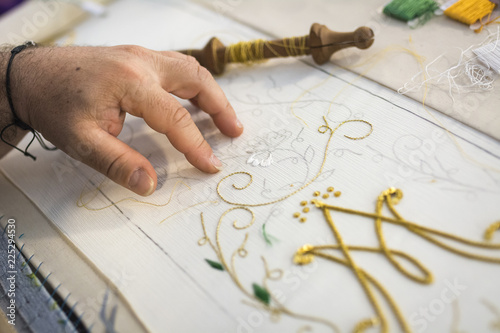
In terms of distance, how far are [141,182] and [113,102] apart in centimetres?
21

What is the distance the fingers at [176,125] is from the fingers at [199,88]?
0.24 ft

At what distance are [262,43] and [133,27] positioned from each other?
64 cm

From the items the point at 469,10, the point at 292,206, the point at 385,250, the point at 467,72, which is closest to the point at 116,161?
the point at 292,206

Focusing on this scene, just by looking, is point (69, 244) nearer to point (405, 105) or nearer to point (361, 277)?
point (361, 277)

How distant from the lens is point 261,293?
73cm

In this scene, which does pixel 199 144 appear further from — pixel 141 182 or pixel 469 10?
pixel 469 10

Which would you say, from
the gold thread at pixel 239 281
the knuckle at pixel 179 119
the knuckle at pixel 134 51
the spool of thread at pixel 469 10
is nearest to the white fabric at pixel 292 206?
A: the gold thread at pixel 239 281

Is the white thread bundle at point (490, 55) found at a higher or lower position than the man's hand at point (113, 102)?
higher

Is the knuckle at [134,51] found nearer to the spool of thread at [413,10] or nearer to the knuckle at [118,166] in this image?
the knuckle at [118,166]

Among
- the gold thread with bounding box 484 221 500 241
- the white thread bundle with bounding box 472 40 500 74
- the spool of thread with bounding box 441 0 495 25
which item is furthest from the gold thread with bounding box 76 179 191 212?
the spool of thread with bounding box 441 0 495 25

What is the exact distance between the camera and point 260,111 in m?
1.09

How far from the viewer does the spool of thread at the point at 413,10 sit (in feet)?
3.93

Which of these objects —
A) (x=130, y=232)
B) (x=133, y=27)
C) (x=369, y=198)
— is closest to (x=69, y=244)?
(x=130, y=232)

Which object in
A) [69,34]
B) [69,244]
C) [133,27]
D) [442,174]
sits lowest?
[69,244]
